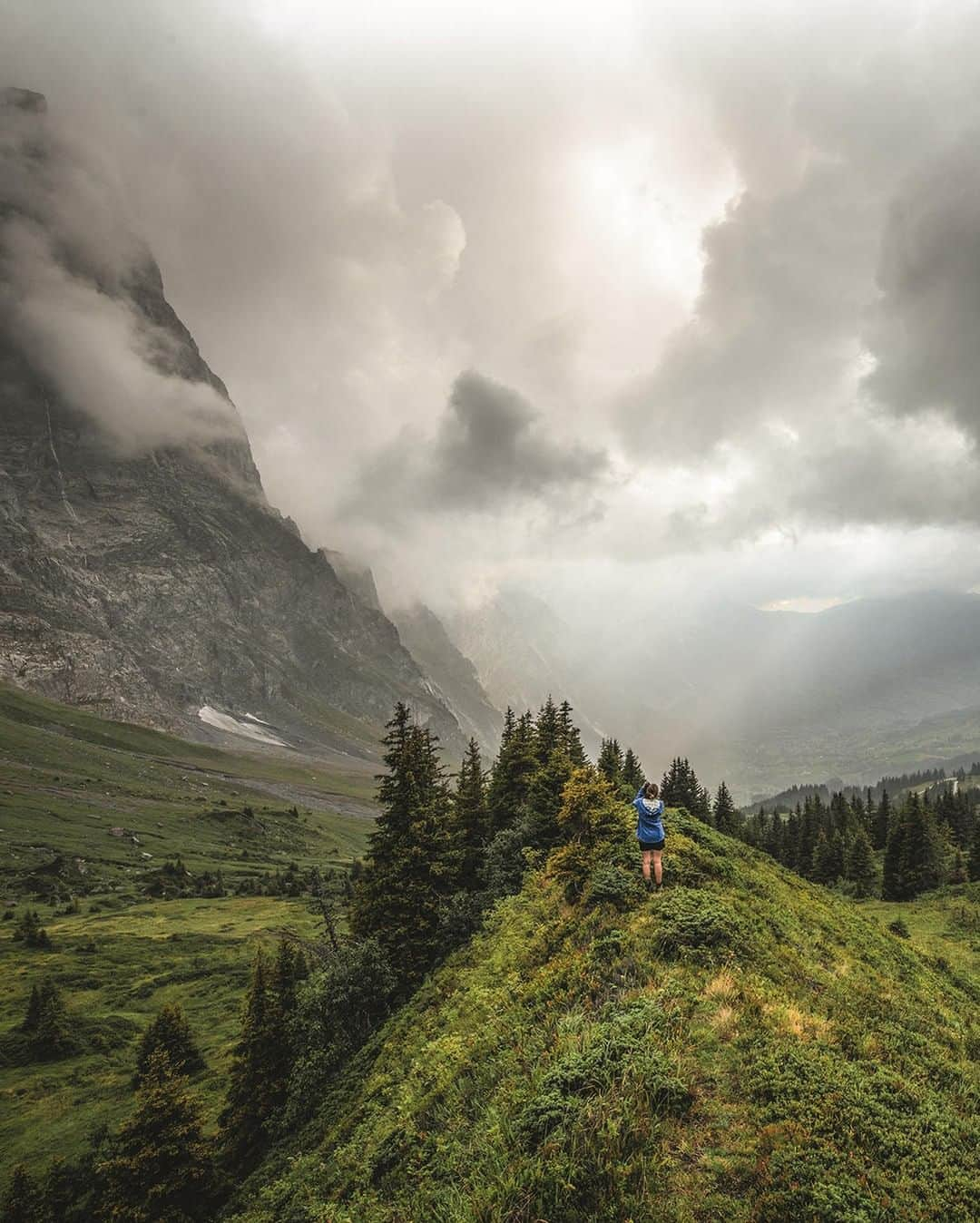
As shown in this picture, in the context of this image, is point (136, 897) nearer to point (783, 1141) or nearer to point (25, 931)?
point (25, 931)

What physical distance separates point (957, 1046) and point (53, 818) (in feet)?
669

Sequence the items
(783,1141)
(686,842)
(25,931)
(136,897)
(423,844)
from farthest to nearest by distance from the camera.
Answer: (136,897), (25,931), (423,844), (686,842), (783,1141)

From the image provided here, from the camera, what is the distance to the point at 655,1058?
10.2m

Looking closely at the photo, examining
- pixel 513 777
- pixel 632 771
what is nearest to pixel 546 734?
pixel 513 777

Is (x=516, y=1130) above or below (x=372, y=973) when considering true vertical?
above

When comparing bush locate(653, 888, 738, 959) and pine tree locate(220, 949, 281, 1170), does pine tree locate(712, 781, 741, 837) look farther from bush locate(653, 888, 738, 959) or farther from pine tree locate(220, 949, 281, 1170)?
bush locate(653, 888, 738, 959)

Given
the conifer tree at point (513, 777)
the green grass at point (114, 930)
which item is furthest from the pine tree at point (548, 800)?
the green grass at point (114, 930)

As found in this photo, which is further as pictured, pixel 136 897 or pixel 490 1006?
pixel 136 897

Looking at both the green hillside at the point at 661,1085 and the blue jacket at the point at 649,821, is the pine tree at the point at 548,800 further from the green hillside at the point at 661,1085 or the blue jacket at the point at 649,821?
the blue jacket at the point at 649,821

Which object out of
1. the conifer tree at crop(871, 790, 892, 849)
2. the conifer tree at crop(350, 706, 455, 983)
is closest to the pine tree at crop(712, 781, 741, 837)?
the conifer tree at crop(871, 790, 892, 849)

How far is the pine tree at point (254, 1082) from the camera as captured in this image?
29.5 metres

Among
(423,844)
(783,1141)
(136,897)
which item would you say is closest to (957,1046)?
(783,1141)

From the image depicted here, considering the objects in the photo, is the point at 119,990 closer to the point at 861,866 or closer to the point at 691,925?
the point at 691,925

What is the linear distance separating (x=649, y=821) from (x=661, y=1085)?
8.93 m
